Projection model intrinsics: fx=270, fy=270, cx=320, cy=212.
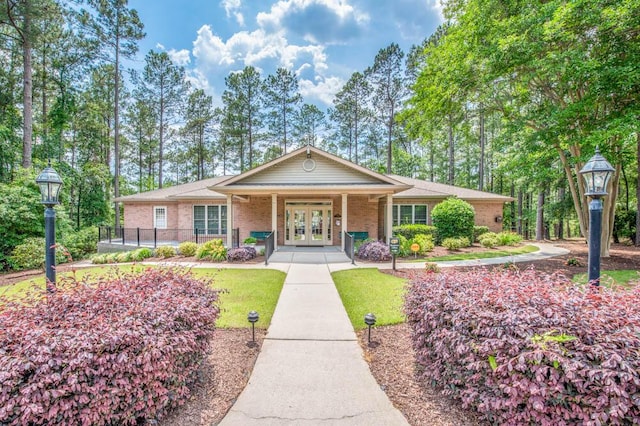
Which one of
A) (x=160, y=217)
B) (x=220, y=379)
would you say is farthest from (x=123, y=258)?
(x=220, y=379)

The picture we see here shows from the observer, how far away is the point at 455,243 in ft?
48.0

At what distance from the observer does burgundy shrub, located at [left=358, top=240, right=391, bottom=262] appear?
39.3 feet

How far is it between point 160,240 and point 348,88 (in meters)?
23.1

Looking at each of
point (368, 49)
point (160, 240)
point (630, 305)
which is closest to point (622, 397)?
point (630, 305)

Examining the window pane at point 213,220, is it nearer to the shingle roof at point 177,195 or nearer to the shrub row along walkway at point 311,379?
the shingle roof at point 177,195

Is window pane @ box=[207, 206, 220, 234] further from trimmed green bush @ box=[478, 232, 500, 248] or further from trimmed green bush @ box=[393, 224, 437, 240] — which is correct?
trimmed green bush @ box=[478, 232, 500, 248]

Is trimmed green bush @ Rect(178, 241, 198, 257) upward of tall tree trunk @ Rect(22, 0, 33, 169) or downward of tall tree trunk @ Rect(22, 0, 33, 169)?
downward

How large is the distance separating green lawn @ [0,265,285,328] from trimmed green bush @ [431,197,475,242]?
10.8 meters

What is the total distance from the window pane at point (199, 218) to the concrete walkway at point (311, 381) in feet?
44.8

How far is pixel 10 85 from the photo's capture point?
19484mm

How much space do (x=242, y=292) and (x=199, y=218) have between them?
39.1ft

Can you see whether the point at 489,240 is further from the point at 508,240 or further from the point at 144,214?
the point at 144,214

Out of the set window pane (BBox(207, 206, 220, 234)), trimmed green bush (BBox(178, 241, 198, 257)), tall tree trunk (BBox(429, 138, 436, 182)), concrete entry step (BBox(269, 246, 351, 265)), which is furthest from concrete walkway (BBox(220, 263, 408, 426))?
tall tree trunk (BBox(429, 138, 436, 182))

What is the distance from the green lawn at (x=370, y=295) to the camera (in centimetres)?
576
